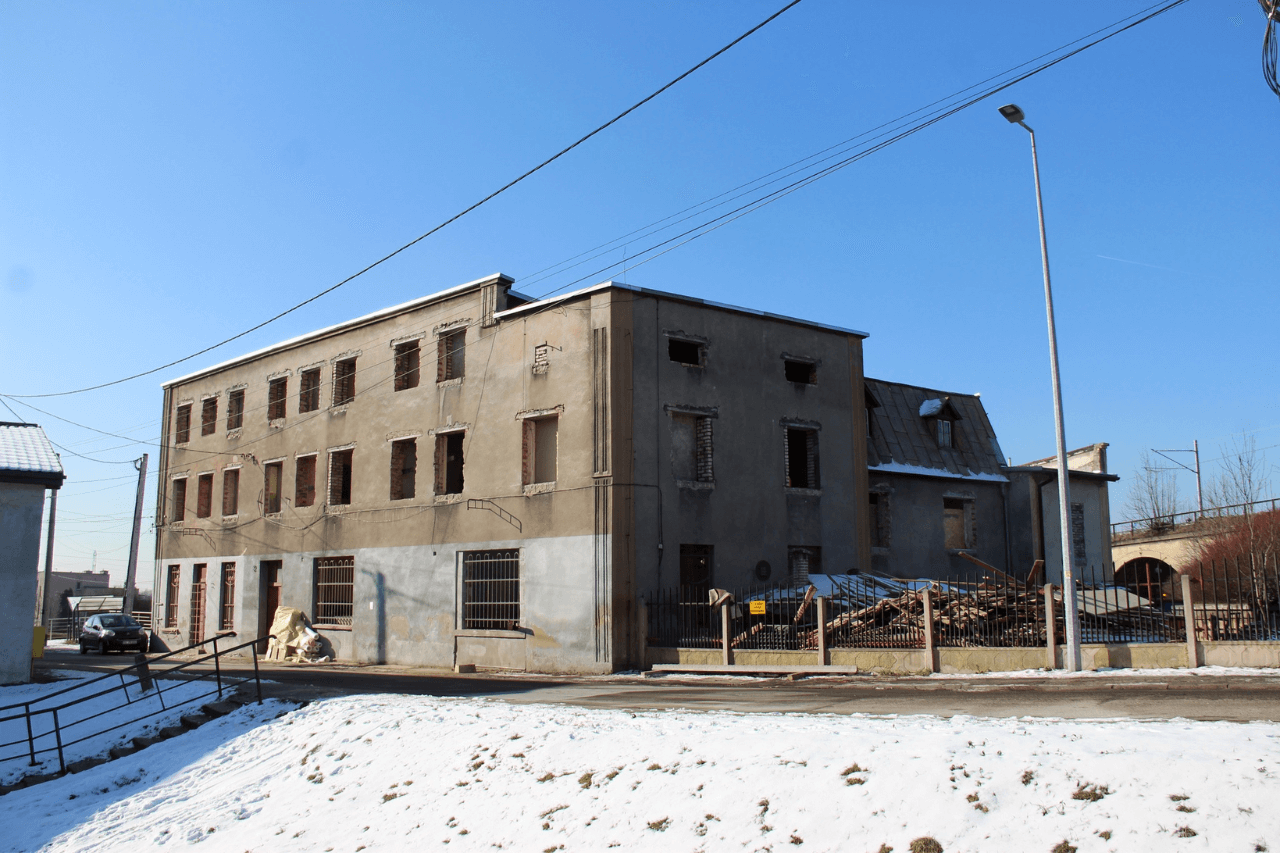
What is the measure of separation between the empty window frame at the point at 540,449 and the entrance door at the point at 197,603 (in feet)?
57.2

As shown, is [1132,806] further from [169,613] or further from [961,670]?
[169,613]

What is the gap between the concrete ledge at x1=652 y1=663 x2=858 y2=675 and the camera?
18969 millimetres

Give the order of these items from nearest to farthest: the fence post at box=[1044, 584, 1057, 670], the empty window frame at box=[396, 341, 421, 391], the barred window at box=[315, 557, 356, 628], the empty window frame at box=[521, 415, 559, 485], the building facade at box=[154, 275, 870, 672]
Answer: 1. the fence post at box=[1044, 584, 1057, 670]
2. the building facade at box=[154, 275, 870, 672]
3. the empty window frame at box=[521, 415, 559, 485]
4. the empty window frame at box=[396, 341, 421, 391]
5. the barred window at box=[315, 557, 356, 628]

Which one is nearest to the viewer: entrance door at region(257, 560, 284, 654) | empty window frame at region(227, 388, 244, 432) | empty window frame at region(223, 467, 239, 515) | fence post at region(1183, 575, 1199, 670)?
fence post at region(1183, 575, 1199, 670)

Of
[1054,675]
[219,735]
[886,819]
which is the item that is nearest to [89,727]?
[219,735]

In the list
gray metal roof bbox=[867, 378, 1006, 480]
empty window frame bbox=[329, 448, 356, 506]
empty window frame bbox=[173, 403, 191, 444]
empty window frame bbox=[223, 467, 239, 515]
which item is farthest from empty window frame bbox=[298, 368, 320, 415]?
gray metal roof bbox=[867, 378, 1006, 480]

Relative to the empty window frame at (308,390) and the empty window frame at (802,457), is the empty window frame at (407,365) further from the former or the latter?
the empty window frame at (802,457)

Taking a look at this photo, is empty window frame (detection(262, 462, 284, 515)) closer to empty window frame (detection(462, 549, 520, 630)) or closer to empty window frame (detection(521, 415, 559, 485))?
empty window frame (detection(462, 549, 520, 630))

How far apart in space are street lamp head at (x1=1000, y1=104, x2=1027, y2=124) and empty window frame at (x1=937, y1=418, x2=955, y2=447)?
55.2 feet

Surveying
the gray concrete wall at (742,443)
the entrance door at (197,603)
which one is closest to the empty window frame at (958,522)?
the gray concrete wall at (742,443)

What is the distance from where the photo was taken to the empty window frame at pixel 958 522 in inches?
1227

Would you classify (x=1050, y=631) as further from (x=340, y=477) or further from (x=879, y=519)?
(x=340, y=477)

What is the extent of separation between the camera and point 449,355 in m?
27.7

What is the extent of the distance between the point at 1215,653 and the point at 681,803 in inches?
442
